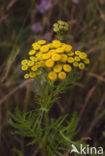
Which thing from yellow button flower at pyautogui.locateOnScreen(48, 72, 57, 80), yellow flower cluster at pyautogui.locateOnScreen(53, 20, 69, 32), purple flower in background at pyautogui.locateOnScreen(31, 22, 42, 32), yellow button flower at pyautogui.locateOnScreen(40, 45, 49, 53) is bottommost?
yellow button flower at pyautogui.locateOnScreen(48, 72, 57, 80)

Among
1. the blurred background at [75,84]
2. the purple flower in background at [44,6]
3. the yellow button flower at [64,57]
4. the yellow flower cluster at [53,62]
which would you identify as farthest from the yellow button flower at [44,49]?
the purple flower in background at [44,6]

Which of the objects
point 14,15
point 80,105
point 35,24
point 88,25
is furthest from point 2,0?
point 80,105

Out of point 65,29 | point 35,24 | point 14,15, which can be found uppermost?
point 14,15

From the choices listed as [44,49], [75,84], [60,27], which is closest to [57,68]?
[44,49]

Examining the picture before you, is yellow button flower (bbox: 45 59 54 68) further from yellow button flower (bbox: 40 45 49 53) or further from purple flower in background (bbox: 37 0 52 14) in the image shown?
purple flower in background (bbox: 37 0 52 14)

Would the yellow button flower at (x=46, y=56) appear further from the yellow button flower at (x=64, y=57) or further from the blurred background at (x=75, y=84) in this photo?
the blurred background at (x=75, y=84)

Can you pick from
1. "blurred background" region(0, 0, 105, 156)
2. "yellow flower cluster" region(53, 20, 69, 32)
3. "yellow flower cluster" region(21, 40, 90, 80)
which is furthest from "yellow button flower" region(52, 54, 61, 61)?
"blurred background" region(0, 0, 105, 156)

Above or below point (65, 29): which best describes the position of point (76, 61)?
below

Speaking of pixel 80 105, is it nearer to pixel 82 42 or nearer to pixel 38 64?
pixel 82 42
